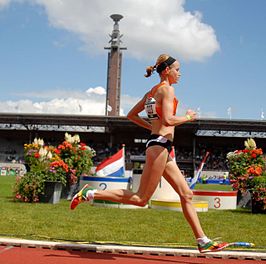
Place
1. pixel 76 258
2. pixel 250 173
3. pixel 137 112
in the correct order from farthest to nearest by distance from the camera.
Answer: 1. pixel 250 173
2. pixel 137 112
3. pixel 76 258

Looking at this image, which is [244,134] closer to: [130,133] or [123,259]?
[130,133]

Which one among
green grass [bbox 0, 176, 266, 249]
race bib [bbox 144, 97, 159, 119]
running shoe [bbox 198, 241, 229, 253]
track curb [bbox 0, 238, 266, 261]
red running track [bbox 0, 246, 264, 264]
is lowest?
green grass [bbox 0, 176, 266, 249]

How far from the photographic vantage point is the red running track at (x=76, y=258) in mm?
3902

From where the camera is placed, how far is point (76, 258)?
4.09 meters

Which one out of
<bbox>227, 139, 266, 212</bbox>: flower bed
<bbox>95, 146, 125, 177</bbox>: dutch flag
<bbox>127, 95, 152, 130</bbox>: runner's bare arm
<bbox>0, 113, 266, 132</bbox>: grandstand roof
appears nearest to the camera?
<bbox>127, 95, 152, 130</bbox>: runner's bare arm

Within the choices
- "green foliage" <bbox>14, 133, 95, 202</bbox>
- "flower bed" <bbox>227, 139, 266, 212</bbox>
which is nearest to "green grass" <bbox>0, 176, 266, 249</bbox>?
"flower bed" <bbox>227, 139, 266, 212</bbox>

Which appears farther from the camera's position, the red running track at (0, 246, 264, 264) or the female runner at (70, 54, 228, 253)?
the female runner at (70, 54, 228, 253)

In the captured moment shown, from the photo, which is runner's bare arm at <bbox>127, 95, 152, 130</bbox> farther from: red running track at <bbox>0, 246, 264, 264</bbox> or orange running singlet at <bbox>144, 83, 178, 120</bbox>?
red running track at <bbox>0, 246, 264, 264</bbox>

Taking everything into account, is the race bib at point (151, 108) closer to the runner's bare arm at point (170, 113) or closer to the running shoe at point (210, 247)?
the runner's bare arm at point (170, 113)

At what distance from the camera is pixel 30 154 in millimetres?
14547

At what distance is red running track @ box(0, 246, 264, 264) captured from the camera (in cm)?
390

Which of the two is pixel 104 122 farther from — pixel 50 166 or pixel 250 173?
pixel 250 173

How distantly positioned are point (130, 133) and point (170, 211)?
4809cm

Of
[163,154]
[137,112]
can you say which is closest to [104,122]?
[137,112]
